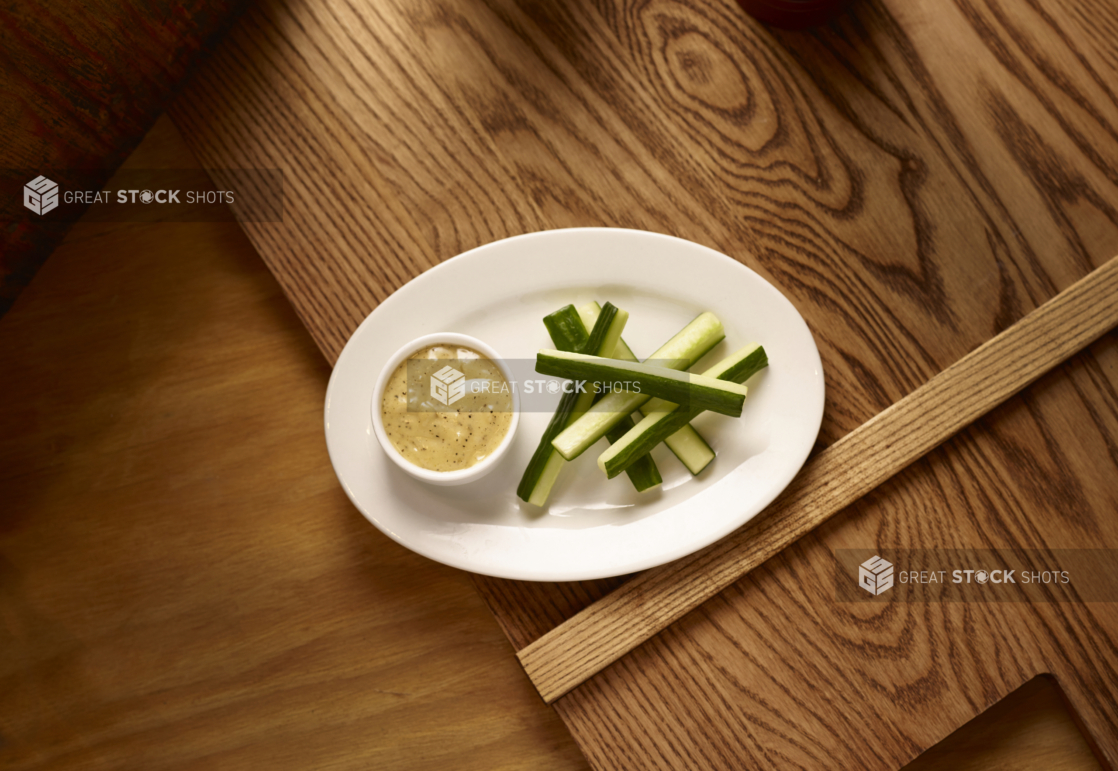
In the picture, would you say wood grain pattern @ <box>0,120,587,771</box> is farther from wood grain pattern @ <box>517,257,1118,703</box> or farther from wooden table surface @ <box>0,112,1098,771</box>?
wood grain pattern @ <box>517,257,1118,703</box>

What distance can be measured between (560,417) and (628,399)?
0.12 m

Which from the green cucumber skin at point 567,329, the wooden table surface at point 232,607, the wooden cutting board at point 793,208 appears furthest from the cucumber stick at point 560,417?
the wooden table surface at point 232,607

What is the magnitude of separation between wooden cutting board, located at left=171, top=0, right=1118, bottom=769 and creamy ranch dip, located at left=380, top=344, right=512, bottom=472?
0.60 ft

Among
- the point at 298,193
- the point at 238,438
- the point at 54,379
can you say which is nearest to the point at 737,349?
the point at 298,193

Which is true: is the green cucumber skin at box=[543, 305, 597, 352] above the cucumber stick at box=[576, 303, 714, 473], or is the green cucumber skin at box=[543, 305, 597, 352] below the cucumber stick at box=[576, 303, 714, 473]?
above

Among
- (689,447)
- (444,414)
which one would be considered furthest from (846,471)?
(444,414)

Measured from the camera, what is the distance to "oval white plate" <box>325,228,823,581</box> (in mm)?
1080

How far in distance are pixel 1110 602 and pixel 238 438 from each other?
165 cm

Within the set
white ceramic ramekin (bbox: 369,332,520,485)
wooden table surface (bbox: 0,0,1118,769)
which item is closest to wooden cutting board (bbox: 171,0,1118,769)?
wooden table surface (bbox: 0,0,1118,769)

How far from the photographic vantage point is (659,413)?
110 centimetres

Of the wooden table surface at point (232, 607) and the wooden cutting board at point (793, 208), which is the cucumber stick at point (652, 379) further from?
the wooden table surface at point (232, 607)

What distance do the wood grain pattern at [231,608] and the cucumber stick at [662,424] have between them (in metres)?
0.45

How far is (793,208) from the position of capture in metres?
1.17

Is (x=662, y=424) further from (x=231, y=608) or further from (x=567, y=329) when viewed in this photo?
(x=231, y=608)
